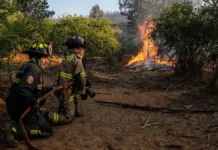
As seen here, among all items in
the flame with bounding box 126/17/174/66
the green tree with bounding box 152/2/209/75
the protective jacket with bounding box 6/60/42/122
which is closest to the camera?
the protective jacket with bounding box 6/60/42/122

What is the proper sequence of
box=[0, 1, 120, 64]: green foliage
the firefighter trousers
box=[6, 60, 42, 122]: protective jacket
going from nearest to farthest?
box=[6, 60, 42, 122]: protective jacket → the firefighter trousers → box=[0, 1, 120, 64]: green foliage

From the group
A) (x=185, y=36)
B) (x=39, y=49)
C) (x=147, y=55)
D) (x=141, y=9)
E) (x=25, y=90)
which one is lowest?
(x=25, y=90)

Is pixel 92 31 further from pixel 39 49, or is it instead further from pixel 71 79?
pixel 39 49

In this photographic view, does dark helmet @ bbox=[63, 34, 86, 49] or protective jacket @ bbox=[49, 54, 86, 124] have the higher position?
dark helmet @ bbox=[63, 34, 86, 49]

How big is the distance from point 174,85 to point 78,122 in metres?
7.03

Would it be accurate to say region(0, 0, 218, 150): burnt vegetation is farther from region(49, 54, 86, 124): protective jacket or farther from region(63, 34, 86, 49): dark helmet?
region(63, 34, 86, 49): dark helmet

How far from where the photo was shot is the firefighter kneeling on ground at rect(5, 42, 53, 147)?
4.66m

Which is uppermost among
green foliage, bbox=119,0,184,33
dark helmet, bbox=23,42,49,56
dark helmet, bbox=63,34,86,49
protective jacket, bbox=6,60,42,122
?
green foliage, bbox=119,0,184,33

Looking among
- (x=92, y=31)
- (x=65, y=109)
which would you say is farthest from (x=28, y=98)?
(x=92, y=31)

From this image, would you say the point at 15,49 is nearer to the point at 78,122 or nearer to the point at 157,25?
the point at 78,122

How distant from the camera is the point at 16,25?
6.85 meters

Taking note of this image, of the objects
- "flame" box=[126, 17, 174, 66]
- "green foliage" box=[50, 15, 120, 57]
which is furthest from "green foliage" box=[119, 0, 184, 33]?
"green foliage" box=[50, 15, 120, 57]

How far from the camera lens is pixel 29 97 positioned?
4.62 m

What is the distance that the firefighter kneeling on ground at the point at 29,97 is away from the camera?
466 cm
